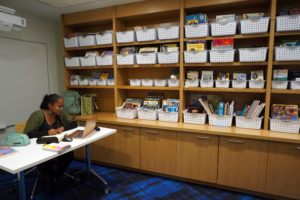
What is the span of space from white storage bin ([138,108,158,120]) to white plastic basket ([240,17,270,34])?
1.60 meters

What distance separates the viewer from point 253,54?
2234mm

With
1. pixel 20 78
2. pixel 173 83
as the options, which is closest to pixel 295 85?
pixel 173 83

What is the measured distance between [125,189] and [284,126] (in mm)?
2130

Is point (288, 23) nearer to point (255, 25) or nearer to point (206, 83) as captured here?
point (255, 25)

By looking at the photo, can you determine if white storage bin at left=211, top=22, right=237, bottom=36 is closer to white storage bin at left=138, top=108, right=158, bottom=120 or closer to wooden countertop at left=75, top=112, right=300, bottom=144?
wooden countertop at left=75, top=112, right=300, bottom=144

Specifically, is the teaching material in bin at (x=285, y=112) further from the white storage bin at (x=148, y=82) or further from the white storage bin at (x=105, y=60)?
the white storage bin at (x=105, y=60)

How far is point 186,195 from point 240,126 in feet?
3.68

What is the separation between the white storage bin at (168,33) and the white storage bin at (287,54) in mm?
1247

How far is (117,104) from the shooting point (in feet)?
10.1

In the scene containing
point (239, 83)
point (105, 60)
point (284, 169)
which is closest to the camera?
point (284, 169)

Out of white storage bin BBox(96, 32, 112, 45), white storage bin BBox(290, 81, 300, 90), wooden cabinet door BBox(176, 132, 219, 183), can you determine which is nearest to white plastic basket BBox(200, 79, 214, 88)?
wooden cabinet door BBox(176, 132, 219, 183)

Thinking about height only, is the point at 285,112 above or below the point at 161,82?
below

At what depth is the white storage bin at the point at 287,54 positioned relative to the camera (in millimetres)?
2070

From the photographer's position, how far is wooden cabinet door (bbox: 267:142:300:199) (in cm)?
200
